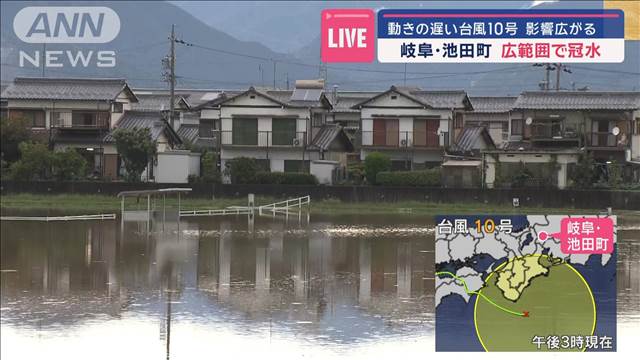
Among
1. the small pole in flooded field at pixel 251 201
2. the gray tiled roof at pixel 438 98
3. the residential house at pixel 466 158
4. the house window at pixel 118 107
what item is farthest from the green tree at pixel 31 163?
the residential house at pixel 466 158

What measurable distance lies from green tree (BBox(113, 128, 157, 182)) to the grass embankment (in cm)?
292

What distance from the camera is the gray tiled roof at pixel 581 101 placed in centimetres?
4972

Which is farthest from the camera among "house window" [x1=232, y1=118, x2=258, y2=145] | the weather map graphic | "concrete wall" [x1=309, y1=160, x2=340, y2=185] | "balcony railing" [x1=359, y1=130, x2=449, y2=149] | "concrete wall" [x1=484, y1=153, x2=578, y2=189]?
"house window" [x1=232, y1=118, x2=258, y2=145]

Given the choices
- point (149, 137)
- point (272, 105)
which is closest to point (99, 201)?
point (149, 137)

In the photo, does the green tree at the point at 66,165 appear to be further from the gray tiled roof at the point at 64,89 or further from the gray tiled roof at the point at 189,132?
the gray tiled roof at the point at 189,132

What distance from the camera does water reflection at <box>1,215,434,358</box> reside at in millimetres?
15555

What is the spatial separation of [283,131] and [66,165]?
11.3 m

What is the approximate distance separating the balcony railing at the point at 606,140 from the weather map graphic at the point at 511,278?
112 ft

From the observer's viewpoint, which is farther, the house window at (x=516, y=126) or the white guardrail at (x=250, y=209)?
the house window at (x=516, y=126)

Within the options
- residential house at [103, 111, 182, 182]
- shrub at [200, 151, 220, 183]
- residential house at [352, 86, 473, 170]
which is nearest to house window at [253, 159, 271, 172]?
shrub at [200, 151, 220, 183]

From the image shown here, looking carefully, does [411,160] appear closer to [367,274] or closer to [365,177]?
[365,177]

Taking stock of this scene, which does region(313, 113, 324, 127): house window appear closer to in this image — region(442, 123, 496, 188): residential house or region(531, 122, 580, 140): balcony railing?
region(442, 123, 496, 188): residential house

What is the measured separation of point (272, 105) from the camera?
52.1m

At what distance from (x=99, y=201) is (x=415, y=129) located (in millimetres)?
17247
